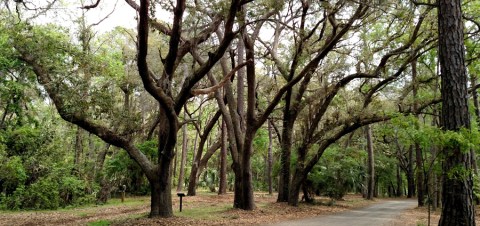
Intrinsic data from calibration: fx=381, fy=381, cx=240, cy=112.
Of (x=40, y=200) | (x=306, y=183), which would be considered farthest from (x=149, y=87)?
(x=306, y=183)

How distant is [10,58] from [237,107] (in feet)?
28.3

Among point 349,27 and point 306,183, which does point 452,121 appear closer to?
point 349,27

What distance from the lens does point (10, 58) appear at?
1337cm

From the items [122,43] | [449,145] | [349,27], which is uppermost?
[122,43]

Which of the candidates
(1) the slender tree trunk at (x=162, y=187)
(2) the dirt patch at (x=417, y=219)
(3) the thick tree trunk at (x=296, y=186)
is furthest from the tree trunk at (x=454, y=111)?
(3) the thick tree trunk at (x=296, y=186)

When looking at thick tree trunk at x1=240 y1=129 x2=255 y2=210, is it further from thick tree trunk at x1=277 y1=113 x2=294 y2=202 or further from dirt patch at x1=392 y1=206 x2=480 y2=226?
dirt patch at x1=392 y1=206 x2=480 y2=226

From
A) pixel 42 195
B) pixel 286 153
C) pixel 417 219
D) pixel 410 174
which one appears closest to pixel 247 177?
pixel 286 153

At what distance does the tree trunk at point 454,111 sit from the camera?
25.0 feet

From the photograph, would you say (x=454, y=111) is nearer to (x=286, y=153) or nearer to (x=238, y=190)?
(x=238, y=190)

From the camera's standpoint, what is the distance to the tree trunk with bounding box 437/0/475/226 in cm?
762

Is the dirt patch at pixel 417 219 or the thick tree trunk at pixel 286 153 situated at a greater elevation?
the thick tree trunk at pixel 286 153

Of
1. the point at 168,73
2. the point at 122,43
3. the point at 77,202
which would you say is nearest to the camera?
the point at 168,73

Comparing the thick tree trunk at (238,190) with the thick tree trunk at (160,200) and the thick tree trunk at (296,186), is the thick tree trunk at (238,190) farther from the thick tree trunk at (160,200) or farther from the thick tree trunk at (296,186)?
the thick tree trunk at (160,200)

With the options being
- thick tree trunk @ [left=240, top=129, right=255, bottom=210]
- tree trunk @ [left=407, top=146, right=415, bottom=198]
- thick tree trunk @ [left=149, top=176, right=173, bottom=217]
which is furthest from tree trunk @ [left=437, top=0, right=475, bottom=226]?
tree trunk @ [left=407, top=146, right=415, bottom=198]
